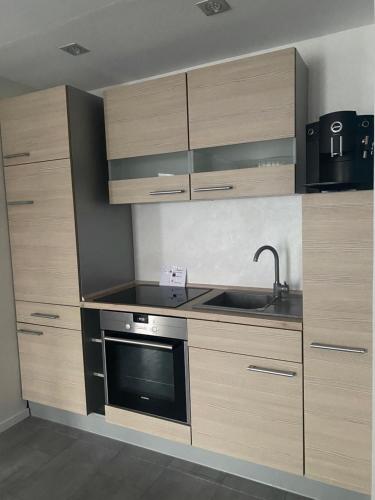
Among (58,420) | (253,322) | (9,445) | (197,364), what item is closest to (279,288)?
(253,322)

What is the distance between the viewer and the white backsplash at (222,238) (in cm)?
226

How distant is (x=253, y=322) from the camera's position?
1798mm

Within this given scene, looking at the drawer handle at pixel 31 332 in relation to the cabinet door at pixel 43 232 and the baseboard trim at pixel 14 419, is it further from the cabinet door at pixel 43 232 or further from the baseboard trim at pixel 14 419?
the baseboard trim at pixel 14 419

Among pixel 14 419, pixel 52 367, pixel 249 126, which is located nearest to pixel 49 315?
pixel 52 367

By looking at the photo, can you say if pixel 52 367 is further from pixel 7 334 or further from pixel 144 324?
pixel 144 324

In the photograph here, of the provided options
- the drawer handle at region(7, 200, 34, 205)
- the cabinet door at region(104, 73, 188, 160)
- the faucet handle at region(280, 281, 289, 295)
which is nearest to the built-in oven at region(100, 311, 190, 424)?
the faucet handle at region(280, 281, 289, 295)

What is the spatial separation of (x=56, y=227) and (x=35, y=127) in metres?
0.64

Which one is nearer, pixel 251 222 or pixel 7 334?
pixel 251 222

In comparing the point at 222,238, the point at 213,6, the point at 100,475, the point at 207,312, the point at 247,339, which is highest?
the point at 213,6

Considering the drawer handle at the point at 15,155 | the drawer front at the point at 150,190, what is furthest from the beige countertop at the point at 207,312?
the drawer handle at the point at 15,155

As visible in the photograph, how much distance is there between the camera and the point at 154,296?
234 centimetres

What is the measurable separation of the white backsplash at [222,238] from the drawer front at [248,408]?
0.65 metres

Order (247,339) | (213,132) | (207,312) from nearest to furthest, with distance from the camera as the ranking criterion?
(247,339)
(207,312)
(213,132)

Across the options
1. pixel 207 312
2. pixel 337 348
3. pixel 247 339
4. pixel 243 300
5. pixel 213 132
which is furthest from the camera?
pixel 243 300
